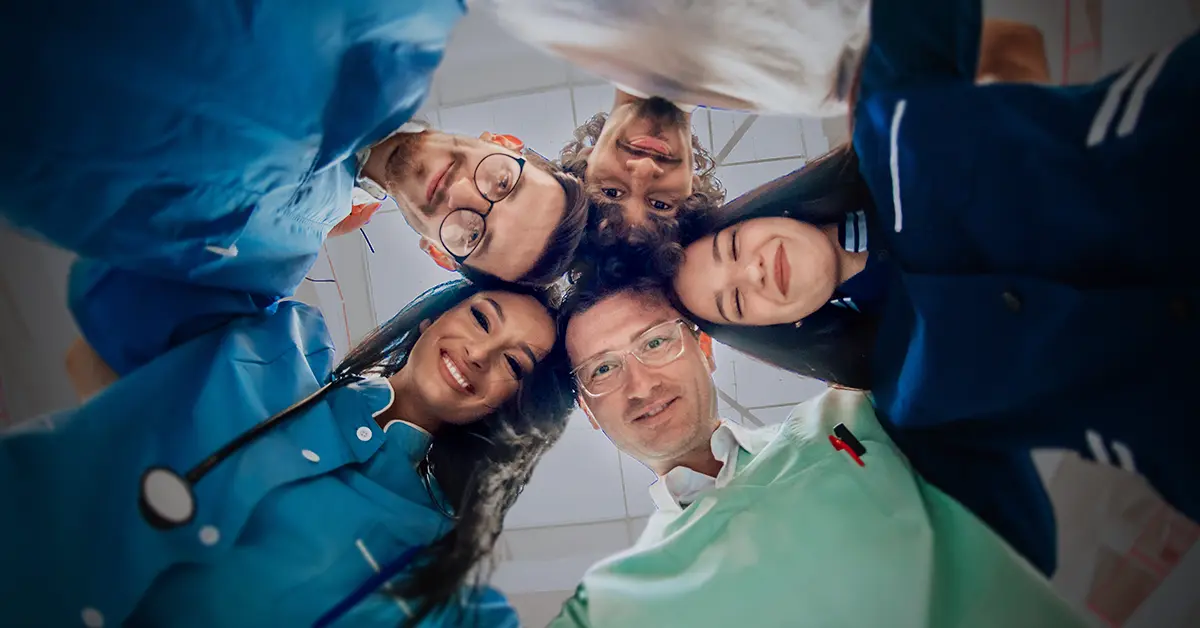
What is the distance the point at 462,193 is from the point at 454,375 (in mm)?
251

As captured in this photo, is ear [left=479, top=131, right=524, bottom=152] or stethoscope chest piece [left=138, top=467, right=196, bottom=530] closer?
stethoscope chest piece [left=138, top=467, right=196, bottom=530]

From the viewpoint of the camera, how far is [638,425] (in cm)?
85

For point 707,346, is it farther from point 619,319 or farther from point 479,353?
point 479,353

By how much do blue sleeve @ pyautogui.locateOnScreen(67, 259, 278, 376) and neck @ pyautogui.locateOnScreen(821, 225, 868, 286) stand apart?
29.0 inches

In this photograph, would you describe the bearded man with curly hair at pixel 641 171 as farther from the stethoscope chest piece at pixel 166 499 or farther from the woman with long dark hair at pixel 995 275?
the stethoscope chest piece at pixel 166 499

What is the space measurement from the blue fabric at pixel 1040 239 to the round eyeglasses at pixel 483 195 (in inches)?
16.3

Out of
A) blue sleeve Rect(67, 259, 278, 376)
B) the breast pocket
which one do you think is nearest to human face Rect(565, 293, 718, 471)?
the breast pocket

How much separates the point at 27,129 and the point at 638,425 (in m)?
0.71

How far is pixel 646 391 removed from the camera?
2.81 ft

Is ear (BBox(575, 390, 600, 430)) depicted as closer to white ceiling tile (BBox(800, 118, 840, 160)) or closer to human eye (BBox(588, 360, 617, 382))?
human eye (BBox(588, 360, 617, 382))

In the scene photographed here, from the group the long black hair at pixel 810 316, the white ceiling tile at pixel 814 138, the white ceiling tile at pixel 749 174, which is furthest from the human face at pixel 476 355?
the white ceiling tile at pixel 814 138

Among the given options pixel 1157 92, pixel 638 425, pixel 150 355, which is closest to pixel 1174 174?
pixel 1157 92

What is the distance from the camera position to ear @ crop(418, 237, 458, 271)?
2.84 ft

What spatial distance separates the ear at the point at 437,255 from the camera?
0.87m
